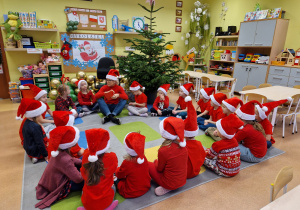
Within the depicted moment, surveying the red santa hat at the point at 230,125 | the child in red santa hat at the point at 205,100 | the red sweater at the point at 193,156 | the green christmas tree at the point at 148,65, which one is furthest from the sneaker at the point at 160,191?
the green christmas tree at the point at 148,65

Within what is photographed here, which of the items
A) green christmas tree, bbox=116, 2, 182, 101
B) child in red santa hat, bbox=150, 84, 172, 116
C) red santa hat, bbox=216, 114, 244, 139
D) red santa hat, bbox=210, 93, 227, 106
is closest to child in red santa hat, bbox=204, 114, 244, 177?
red santa hat, bbox=216, 114, 244, 139

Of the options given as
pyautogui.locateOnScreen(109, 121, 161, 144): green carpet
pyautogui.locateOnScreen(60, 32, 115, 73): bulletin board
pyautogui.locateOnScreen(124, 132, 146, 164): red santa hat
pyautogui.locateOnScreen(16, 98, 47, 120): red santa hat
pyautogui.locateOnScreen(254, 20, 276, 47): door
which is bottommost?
pyautogui.locateOnScreen(109, 121, 161, 144): green carpet

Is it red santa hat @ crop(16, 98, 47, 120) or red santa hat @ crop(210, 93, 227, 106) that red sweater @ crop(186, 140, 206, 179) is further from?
red santa hat @ crop(16, 98, 47, 120)

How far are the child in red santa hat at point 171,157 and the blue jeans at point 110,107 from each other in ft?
7.11

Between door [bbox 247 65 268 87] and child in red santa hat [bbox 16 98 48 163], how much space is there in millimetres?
5774

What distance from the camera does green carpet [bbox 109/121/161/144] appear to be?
10.5 ft

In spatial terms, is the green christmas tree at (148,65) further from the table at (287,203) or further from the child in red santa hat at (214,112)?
the table at (287,203)

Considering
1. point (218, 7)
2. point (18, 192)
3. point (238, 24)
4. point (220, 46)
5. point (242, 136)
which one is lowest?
point (18, 192)

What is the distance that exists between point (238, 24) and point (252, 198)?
6208mm

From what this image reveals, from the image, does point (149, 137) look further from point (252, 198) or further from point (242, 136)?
point (252, 198)

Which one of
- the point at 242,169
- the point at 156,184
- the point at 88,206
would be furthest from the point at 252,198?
the point at 88,206

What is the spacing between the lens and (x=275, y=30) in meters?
5.23

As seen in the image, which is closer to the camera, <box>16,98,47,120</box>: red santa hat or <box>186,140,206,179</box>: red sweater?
<box>186,140,206,179</box>: red sweater

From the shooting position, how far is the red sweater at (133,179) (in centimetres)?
178
